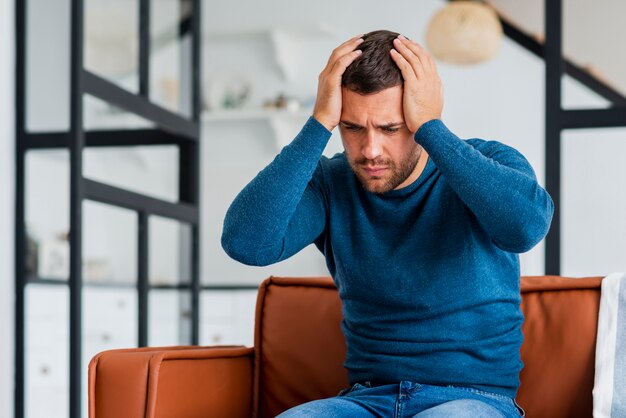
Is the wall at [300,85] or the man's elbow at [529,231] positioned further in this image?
the wall at [300,85]

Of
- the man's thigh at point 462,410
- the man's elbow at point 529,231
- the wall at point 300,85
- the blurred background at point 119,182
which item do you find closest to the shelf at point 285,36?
the wall at point 300,85

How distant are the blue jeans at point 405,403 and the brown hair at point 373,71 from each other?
503 mm

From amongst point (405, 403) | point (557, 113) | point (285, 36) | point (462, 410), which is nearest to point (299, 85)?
point (285, 36)

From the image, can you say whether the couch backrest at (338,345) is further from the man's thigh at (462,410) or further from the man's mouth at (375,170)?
the man's mouth at (375,170)

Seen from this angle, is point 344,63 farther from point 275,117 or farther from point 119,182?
point 275,117

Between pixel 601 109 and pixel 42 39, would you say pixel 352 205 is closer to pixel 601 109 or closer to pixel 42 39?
pixel 601 109

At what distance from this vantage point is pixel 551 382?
1744 millimetres

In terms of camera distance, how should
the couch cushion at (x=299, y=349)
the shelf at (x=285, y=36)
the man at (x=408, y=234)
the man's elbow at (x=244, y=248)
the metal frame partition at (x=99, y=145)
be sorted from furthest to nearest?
the shelf at (x=285, y=36) → the metal frame partition at (x=99, y=145) → the couch cushion at (x=299, y=349) → the man's elbow at (x=244, y=248) → the man at (x=408, y=234)

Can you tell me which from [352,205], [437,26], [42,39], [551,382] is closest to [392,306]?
[352,205]

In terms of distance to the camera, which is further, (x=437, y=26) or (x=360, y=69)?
(x=437, y=26)

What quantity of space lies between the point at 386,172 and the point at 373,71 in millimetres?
176

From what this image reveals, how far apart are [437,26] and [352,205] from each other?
230 centimetres

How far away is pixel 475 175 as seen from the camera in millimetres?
1478

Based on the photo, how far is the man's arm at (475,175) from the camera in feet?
4.83
